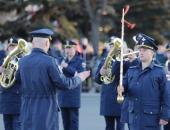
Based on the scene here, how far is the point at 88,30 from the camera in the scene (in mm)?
32469

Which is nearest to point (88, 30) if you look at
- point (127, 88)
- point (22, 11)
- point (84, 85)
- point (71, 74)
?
point (22, 11)

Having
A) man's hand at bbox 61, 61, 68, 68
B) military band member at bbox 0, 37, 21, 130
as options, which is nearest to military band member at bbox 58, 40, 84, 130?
man's hand at bbox 61, 61, 68, 68

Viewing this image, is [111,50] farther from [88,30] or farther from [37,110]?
[88,30]

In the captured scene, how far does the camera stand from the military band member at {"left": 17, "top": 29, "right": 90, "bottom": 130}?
7840 millimetres

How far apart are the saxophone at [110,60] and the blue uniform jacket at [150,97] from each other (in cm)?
141

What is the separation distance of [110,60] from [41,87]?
2.27 m

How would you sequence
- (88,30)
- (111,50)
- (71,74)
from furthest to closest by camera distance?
1. (88,30)
2. (71,74)
3. (111,50)

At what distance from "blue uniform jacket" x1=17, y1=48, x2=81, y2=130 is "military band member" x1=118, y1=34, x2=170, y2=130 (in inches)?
34.0

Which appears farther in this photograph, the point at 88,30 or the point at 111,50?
the point at 88,30

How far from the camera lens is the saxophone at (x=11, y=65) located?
9914mm

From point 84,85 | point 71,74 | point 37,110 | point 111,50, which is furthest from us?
point 84,85

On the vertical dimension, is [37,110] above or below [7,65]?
below

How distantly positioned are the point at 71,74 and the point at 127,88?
8.91 feet

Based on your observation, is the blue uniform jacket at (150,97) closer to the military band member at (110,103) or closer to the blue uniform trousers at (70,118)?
the military band member at (110,103)
